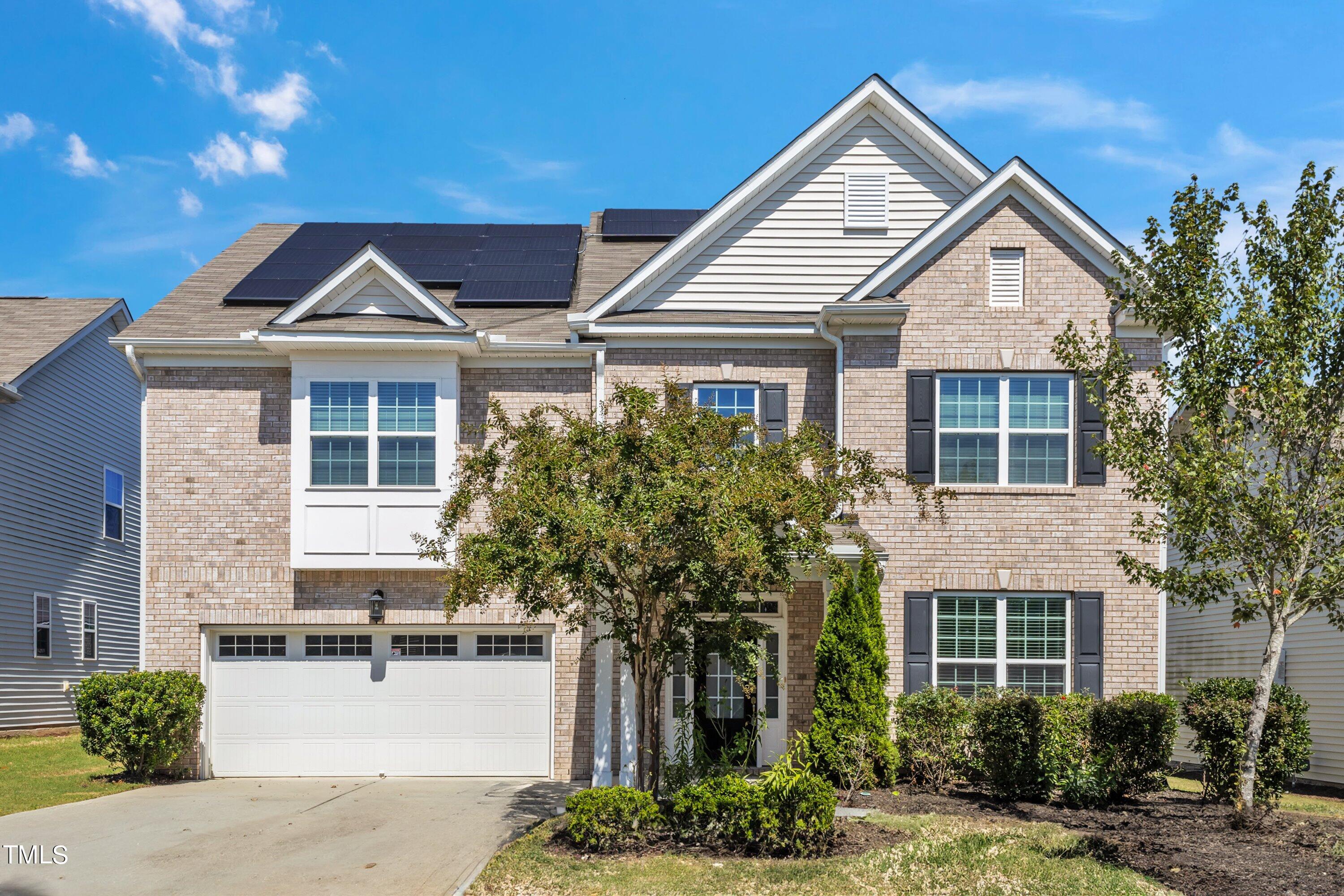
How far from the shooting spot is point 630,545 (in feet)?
30.6

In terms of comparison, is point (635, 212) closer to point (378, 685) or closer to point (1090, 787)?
point (378, 685)

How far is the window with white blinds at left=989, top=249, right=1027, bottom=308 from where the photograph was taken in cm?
1394

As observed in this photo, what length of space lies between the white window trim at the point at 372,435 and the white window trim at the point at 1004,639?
6840mm

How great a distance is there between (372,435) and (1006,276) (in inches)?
343

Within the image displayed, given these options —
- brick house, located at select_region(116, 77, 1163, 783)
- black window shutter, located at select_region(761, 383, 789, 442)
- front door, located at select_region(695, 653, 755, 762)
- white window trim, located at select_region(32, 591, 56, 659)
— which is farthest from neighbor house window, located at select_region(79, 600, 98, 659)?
black window shutter, located at select_region(761, 383, 789, 442)

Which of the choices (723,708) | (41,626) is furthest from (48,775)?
(723,708)

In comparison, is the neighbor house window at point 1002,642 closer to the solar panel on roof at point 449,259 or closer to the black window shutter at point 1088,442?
the black window shutter at point 1088,442

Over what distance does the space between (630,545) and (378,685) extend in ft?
22.8

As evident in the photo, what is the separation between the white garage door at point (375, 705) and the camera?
1453 centimetres

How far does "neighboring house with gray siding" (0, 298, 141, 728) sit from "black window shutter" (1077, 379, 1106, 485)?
18076 mm

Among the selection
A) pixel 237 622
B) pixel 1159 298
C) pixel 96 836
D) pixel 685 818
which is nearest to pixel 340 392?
pixel 237 622

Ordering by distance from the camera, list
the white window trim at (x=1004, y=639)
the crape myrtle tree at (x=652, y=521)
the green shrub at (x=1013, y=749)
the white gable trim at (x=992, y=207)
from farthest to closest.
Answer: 1. the white gable trim at (x=992, y=207)
2. the white window trim at (x=1004, y=639)
3. the green shrub at (x=1013, y=749)
4. the crape myrtle tree at (x=652, y=521)

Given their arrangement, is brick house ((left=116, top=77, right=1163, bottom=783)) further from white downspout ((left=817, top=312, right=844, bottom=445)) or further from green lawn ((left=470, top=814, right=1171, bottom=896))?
green lawn ((left=470, top=814, right=1171, bottom=896))

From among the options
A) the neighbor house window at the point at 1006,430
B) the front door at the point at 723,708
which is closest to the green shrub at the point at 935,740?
the front door at the point at 723,708
